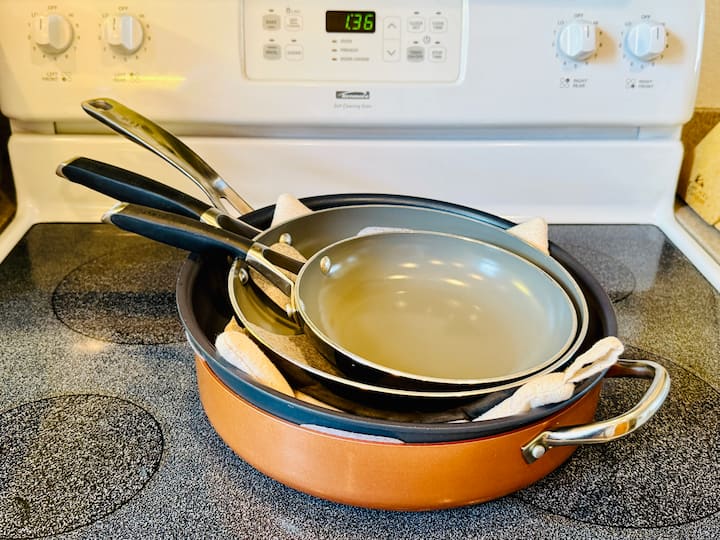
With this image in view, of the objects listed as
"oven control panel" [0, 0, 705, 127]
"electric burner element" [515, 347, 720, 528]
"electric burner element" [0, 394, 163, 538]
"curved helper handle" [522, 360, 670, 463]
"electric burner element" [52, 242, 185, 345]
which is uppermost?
"oven control panel" [0, 0, 705, 127]

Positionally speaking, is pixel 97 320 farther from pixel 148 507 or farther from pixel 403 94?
pixel 403 94

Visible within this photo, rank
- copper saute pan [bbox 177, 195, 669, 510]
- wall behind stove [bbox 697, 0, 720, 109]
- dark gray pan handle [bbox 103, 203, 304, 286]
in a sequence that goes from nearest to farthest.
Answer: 1. copper saute pan [bbox 177, 195, 669, 510]
2. dark gray pan handle [bbox 103, 203, 304, 286]
3. wall behind stove [bbox 697, 0, 720, 109]

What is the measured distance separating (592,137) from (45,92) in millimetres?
599

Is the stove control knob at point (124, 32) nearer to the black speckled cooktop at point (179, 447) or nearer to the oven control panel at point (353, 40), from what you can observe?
the oven control panel at point (353, 40)

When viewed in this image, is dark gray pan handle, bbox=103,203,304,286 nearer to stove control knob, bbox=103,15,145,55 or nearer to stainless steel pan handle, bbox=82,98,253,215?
stainless steel pan handle, bbox=82,98,253,215

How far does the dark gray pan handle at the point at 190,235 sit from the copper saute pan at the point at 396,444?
0.26ft

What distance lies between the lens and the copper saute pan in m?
0.43

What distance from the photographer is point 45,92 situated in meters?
0.77

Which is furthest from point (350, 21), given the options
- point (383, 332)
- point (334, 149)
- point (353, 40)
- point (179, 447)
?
point (179, 447)

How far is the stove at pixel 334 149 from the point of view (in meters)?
0.59

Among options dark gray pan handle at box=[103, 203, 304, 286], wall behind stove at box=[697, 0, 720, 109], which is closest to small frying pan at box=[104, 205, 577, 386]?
dark gray pan handle at box=[103, 203, 304, 286]

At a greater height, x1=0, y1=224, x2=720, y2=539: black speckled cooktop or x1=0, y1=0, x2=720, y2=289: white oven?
x1=0, y1=0, x2=720, y2=289: white oven

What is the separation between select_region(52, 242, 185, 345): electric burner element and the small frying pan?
15 cm

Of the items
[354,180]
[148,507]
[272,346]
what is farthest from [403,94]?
[148,507]
